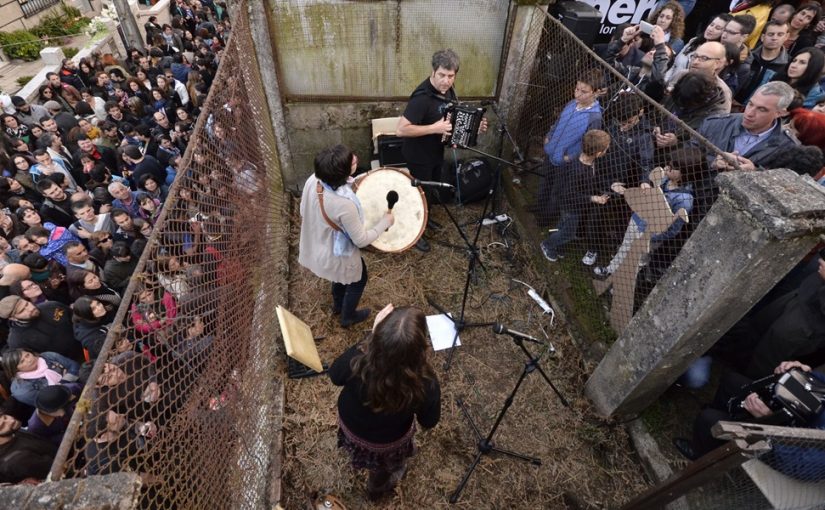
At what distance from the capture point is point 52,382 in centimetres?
358

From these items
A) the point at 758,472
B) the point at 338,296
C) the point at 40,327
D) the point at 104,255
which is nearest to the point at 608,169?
the point at 758,472

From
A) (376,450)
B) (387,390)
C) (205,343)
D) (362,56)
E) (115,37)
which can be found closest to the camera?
(387,390)

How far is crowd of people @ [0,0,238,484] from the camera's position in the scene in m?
2.43

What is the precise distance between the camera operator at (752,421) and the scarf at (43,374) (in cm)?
542

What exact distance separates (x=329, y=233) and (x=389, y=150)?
2.56 metres

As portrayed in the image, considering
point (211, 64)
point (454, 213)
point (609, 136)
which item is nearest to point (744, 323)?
point (609, 136)

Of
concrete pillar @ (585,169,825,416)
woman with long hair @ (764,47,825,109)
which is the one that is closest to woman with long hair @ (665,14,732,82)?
woman with long hair @ (764,47,825,109)

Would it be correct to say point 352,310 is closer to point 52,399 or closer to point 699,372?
point 52,399

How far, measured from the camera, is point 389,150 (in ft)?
18.4

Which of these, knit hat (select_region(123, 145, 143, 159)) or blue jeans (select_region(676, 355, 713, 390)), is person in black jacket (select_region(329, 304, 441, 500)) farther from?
knit hat (select_region(123, 145, 143, 159))

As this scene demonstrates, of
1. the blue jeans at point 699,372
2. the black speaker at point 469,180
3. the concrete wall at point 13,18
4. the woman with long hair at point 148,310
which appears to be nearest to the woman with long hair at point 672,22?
the black speaker at point 469,180

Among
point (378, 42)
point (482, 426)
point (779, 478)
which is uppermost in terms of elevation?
point (378, 42)

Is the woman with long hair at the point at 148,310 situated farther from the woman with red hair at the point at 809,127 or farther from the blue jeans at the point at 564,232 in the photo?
the woman with red hair at the point at 809,127

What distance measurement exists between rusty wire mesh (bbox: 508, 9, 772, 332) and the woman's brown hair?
2388 millimetres
